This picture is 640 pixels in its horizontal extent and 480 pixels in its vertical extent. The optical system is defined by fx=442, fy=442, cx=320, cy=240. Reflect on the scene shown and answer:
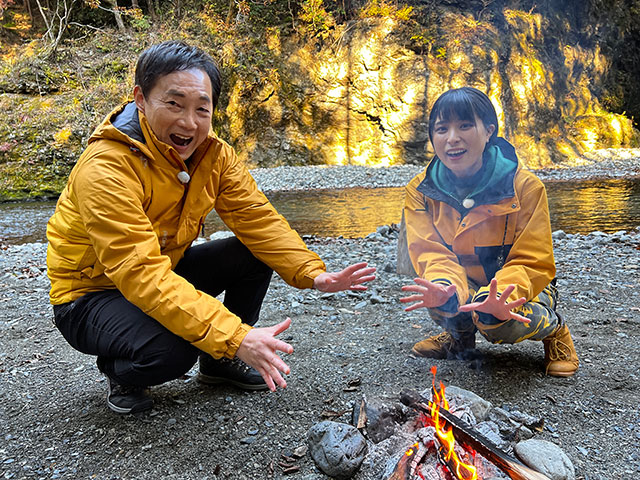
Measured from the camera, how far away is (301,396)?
234cm

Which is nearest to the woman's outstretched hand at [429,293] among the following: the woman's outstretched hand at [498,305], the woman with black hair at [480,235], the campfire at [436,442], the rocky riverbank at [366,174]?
the woman with black hair at [480,235]

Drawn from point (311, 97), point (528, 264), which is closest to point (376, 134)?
point (311, 97)

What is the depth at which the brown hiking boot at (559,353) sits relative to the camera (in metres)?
2.43

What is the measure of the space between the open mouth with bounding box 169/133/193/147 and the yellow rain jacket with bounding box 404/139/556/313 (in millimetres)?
1269

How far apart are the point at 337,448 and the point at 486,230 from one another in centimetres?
134

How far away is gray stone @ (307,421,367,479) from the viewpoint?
172 centimetres

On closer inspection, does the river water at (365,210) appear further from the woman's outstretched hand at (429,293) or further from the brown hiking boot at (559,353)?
the woman's outstretched hand at (429,293)

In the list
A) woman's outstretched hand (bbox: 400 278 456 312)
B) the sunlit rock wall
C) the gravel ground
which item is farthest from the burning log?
the sunlit rock wall

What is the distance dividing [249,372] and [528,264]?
1.56 meters

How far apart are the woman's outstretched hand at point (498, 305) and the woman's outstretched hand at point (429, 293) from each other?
160mm

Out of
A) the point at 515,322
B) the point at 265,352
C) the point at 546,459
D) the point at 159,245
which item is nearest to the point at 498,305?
the point at 515,322

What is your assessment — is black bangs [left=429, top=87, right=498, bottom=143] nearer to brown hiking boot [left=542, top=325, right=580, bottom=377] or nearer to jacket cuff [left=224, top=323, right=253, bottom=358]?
brown hiking boot [left=542, top=325, right=580, bottom=377]

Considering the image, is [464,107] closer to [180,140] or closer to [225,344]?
[180,140]

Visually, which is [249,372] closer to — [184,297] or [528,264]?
[184,297]
